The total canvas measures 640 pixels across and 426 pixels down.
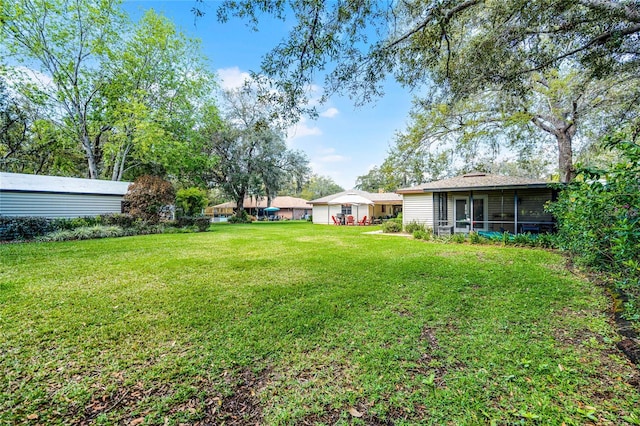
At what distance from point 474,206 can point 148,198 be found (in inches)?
683

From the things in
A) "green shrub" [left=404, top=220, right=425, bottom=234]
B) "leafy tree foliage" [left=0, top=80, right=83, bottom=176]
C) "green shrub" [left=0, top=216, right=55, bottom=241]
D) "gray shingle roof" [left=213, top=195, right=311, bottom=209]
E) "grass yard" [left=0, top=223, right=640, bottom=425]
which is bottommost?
"grass yard" [left=0, top=223, right=640, bottom=425]

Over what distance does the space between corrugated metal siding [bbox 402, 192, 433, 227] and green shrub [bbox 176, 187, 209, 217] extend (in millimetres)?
13051

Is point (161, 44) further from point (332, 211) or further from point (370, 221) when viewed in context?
point (370, 221)

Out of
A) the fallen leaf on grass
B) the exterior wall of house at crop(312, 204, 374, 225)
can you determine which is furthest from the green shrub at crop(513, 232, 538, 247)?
the exterior wall of house at crop(312, 204, 374, 225)

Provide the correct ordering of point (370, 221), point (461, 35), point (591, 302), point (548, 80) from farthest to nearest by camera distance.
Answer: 1. point (370, 221)
2. point (548, 80)
3. point (461, 35)
4. point (591, 302)

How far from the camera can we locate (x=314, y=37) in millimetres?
4387

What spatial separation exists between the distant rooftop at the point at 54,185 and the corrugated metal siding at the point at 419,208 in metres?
16.5

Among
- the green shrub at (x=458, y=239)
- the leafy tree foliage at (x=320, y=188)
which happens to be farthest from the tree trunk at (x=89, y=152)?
the leafy tree foliage at (x=320, y=188)

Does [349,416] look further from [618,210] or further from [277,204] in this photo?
[277,204]

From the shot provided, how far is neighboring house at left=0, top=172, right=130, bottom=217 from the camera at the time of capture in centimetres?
1129

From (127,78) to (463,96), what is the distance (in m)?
21.0

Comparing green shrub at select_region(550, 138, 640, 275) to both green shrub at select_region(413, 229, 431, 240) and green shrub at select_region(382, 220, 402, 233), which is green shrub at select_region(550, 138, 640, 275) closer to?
green shrub at select_region(413, 229, 431, 240)

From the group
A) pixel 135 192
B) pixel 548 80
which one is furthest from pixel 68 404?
pixel 548 80

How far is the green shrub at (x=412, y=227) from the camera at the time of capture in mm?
13825
